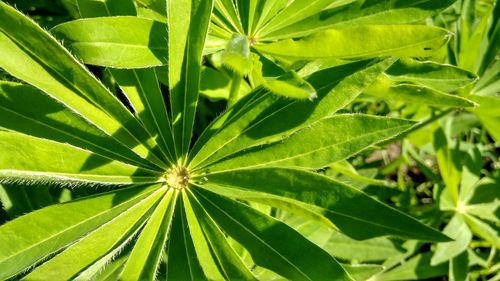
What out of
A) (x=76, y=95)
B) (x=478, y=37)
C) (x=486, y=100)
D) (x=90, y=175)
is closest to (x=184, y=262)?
(x=90, y=175)

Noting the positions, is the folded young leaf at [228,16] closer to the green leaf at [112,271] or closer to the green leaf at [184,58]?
the green leaf at [184,58]

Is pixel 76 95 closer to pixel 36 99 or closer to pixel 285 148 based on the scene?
pixel 36 99

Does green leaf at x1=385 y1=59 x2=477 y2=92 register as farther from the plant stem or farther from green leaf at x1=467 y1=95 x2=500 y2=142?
green leaf at x1=467 y1=95 x2=500 y2=142

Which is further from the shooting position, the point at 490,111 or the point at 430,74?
the point at 490,111

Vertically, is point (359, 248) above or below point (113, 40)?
below

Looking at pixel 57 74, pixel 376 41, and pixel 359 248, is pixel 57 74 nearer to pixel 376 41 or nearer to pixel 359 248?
pixel 376 41

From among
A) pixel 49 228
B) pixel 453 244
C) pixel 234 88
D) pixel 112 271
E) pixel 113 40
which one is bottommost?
pixel 453 244

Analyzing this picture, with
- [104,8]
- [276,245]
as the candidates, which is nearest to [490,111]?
[276,245]
